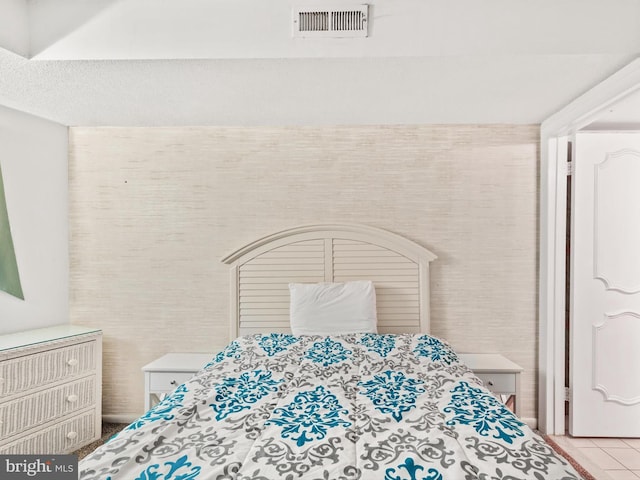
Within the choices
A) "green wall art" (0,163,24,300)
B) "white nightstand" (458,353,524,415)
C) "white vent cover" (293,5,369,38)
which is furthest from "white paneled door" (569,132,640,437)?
"green wall art" (0,163,24,300)

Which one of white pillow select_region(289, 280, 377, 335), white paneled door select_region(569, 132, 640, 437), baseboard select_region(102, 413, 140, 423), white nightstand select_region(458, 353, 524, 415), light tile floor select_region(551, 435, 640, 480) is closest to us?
light tile floor select_region(551, 435, 640, 480)

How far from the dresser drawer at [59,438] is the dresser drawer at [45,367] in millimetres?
283

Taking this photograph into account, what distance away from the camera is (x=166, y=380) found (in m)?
2.90

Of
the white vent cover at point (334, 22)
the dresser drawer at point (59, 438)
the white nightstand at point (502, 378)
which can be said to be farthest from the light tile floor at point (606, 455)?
the dresser drawer at point (59, 438)

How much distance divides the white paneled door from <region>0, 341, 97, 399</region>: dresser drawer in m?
3.32

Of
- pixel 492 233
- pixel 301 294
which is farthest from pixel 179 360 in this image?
pixel 492 233

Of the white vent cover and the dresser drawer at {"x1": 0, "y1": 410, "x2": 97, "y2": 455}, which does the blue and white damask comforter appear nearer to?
the dresser drawer at {"x1": 0, "y1": 410, "x2": 97, "y2": 455}

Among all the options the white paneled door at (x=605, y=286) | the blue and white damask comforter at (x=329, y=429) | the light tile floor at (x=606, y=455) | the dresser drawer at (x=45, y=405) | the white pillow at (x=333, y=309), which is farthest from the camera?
the white paneled door at (x=605, y=286)

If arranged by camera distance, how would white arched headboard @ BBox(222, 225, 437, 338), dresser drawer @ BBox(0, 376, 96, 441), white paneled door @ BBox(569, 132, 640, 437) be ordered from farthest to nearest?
1. white arched headboard @ BBox(222, 225, 437, 338)
2. white paneled door @ BBox(569, 132, 640, 437)
3. dresser drawer @ BBox(0, 376, 96, 441)

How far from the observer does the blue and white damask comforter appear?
130 cm

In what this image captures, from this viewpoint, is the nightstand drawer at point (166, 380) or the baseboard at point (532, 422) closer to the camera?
the nightstand drawer at point (166, 380)

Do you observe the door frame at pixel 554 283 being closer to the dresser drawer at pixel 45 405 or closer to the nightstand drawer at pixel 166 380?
the nightstand drawer at pixel 166 380

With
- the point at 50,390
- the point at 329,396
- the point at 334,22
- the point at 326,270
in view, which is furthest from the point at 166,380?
the point at 334,22

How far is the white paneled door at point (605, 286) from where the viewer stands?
10.2 ft
